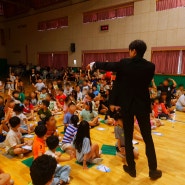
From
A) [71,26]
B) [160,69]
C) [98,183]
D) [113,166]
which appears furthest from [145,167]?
[71,26]

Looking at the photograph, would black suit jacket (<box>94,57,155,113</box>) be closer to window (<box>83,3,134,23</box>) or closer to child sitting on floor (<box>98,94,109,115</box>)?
child sitting on floor (<box>98,94,109,115</box>)

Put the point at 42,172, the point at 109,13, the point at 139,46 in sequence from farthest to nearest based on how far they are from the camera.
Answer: the point at 109,13
the point at 139,46
the point at 42,172

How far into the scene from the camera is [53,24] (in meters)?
15.6

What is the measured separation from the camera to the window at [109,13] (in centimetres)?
1113

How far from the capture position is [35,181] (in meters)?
1.57

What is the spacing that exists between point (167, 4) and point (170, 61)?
280 centimetres

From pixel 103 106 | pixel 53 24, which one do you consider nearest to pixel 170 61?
pixel 103 106

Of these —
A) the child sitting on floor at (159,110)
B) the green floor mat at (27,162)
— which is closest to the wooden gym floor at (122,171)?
the green floor mat at (27,162)

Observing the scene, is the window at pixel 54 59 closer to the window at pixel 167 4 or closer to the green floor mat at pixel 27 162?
the window at pixel 167 4

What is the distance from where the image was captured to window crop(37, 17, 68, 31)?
48.4 ft

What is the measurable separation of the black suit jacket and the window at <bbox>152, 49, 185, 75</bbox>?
26.2 ft

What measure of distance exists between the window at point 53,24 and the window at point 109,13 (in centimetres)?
208

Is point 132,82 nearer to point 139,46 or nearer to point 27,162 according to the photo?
point 139,46

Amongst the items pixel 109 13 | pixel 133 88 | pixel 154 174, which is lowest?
pixel 154 174
